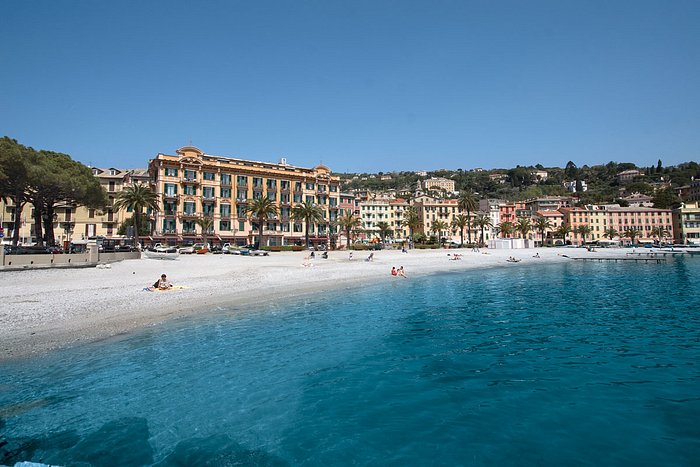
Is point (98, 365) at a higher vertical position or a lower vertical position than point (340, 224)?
lower

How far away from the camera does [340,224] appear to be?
96.9 metres

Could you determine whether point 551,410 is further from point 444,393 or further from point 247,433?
point 247,433

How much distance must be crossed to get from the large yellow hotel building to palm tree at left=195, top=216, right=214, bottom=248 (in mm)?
646

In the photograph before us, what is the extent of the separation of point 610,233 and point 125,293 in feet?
487

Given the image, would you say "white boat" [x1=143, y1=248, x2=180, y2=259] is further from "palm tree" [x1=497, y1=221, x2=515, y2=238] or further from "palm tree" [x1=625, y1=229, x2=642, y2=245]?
"palm tree" [x1=625, y1=229, x2=642, y2=245]

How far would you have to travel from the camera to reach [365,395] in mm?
11227

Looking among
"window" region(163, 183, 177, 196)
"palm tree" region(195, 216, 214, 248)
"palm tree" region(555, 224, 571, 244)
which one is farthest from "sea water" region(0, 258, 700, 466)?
"palm tree" region(555, 224, 571, 244)

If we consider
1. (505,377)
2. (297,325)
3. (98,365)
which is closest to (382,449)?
(505,377)

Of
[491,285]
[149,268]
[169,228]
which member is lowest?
[491,285]

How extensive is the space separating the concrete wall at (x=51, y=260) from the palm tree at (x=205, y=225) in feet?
104

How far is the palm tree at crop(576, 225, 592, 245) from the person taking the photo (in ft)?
436

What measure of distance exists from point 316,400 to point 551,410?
5994 millimetres

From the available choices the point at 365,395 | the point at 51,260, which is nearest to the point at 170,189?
the point at 51,260

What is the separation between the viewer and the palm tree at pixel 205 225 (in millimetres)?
75688
